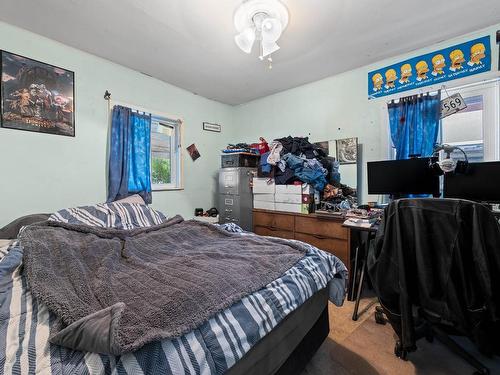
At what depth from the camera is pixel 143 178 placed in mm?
2816

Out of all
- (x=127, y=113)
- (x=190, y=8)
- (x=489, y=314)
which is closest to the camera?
(x=489, y=314)

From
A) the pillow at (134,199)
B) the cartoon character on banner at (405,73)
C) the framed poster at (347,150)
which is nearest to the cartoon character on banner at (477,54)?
the cartoon character on banner at (405,73)

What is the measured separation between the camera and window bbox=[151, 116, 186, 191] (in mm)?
3119

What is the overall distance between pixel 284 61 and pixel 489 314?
2.58 meters

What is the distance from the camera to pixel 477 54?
82.9 inches

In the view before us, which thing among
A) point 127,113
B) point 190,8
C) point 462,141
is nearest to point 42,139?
point 127,113

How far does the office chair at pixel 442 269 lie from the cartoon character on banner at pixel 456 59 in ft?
6.09

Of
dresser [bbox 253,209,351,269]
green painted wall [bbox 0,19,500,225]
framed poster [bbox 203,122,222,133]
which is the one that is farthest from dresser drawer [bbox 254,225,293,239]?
framed poster [bbox 203,122,222,133]

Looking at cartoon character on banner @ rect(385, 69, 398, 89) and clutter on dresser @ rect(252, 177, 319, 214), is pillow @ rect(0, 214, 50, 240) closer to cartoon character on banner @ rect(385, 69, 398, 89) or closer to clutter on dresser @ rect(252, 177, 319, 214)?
clutter on dresser @ rect(252, 177, 319, 214)

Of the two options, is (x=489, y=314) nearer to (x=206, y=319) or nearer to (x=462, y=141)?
(x=206, y=319)

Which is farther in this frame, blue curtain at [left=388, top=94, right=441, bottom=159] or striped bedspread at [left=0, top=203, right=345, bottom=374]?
blue curtain at [left=388, top=94, right=441, bottom=159]

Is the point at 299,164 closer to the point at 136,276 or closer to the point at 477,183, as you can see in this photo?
Answer: the point at 477,183

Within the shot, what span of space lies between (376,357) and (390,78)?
263 centimetres

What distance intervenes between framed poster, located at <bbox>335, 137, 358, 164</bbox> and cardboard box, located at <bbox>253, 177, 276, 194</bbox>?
90 cm
